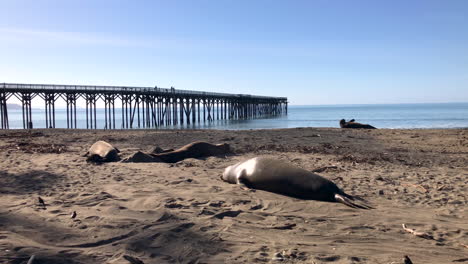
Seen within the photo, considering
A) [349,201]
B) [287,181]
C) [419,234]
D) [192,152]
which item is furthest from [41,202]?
[192,152]

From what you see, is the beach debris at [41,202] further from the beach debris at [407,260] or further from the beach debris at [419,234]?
the beach debris at [419,234]

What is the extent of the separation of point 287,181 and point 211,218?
185cm

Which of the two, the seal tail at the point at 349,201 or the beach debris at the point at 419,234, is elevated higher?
the seal tail at the point at 349,201

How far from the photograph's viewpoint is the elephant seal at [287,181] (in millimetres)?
5613

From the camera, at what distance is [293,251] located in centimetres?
357

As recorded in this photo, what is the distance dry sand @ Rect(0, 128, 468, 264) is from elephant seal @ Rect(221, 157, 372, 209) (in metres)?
0.24

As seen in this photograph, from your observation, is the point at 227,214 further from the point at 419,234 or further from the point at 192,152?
the point at 192,152

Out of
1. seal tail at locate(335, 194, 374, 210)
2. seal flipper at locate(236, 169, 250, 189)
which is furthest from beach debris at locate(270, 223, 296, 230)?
seal flipper at locate(236, 169, 250, 189)

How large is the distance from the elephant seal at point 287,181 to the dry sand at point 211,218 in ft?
0.79

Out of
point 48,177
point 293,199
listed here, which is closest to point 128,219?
point 293,199

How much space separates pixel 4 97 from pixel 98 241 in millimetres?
37827

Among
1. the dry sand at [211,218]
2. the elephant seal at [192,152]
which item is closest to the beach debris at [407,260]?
the dry sand at [211,218]

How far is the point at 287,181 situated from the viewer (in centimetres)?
596

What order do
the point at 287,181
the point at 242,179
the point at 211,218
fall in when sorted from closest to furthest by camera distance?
the point at 211,218 < the point at 287,181 < the point at 242,179
